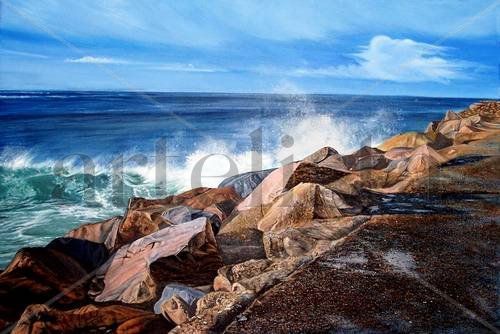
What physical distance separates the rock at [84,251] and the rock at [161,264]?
389 mm

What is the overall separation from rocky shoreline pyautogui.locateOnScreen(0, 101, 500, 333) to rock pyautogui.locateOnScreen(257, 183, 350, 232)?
0.01m

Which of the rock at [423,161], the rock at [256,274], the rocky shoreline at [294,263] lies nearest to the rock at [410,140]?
the rock at [423,161]

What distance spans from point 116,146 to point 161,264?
14.6 meters

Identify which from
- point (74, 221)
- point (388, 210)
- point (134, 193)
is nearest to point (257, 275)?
point (388, 210)

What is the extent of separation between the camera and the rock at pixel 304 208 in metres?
3.75

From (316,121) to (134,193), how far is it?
9.01 m

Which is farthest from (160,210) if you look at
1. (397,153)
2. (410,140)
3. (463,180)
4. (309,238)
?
(410,140)

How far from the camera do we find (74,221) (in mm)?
7844

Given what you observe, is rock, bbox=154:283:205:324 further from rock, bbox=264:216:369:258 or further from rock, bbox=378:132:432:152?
rock, bbox=378:132:432:152

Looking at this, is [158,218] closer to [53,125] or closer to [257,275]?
[257,275]

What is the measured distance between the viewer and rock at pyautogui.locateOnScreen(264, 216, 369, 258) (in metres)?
3.06

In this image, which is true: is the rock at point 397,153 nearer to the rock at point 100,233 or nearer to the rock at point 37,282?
the rock at point 100,233

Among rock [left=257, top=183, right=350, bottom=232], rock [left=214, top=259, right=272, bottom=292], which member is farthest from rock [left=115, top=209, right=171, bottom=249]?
rock [left=214, top=259, right=272, bottom=292]

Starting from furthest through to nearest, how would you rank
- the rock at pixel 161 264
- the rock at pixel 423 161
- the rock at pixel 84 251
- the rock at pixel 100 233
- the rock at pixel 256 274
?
the rock at pixel 423 161 < the rock at pixel 100 233 < the rock at pixel 84 251 < the rock at pixel 161 264 < the rock at pixel 256 274
